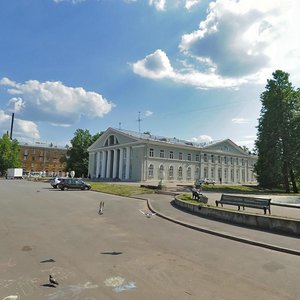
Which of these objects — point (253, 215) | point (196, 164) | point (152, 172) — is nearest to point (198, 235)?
point (253, 215)

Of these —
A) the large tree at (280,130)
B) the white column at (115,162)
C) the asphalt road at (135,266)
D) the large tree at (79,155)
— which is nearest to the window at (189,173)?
the white column at (115,162)

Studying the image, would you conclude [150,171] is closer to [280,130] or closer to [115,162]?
[115,162]

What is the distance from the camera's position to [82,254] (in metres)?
7.90

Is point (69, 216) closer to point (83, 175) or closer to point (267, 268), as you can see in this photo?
point (267, 268)

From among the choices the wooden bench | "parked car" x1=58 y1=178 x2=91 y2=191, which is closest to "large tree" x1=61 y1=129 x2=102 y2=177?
"parked car" x1=58 y1=178 x2=91 y2=191

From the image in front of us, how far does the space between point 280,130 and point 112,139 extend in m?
40.5

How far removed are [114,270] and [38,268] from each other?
1.60 metres

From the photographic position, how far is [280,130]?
46.2m

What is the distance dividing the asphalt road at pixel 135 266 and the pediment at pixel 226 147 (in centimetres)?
6670

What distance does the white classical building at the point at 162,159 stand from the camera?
64.8 metres

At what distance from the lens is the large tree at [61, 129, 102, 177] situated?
90.9 metres

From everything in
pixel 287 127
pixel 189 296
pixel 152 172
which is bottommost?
pixel 189 296

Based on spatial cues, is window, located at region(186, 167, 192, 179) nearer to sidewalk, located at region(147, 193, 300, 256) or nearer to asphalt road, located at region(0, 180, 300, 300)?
sidewalk, located at region(147, 193, 300, 256)

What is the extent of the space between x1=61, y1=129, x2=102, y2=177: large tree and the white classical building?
6604 millimetres
